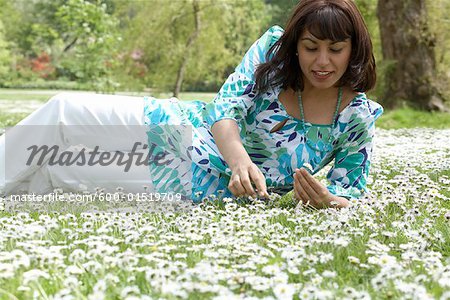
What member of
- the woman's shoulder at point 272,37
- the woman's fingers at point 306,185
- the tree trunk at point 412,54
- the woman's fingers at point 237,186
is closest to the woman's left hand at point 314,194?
the woman's fingers at point 306,185

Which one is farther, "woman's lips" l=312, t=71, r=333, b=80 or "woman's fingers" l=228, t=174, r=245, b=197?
"woman's lips" l=312, t=71, r=333, b=80

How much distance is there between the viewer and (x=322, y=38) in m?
3.19

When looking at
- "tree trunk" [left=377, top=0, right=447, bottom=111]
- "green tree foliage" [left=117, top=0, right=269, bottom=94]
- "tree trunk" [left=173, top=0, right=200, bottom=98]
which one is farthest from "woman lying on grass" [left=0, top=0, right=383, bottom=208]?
"green tree foliage" [left=117, top=0, right=269, bottom=94]

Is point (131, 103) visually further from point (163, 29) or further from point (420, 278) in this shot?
point (163, 29)

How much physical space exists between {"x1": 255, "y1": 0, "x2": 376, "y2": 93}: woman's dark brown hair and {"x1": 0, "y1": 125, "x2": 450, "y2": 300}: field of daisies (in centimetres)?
61

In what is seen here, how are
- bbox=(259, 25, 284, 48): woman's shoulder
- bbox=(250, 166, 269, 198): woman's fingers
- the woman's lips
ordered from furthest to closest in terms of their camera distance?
1. bbox=(259, 25, 284, 48): woman's shoulder
2. the woman's lips
3. bbox=(250, 166, 269, 198): woman's fingers

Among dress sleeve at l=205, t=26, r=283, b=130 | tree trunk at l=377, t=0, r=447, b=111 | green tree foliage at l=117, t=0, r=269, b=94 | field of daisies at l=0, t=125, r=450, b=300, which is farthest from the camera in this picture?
green tree foliage at l=117, t=0, r=269, b=94

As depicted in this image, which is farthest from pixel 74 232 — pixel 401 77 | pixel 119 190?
pixel 401 77

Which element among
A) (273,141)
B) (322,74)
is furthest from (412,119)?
(322,74)

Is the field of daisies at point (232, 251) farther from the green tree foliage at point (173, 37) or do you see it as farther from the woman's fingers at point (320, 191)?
the green tree foliage at point (173, 37)

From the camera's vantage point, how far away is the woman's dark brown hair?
318 centimetres

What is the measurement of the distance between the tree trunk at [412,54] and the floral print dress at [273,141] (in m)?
8.79

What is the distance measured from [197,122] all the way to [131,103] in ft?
1.52

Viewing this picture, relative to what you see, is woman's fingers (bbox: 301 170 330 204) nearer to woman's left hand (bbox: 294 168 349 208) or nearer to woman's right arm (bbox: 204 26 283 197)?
woman's left hand (bbox: 294 168 349 208)
